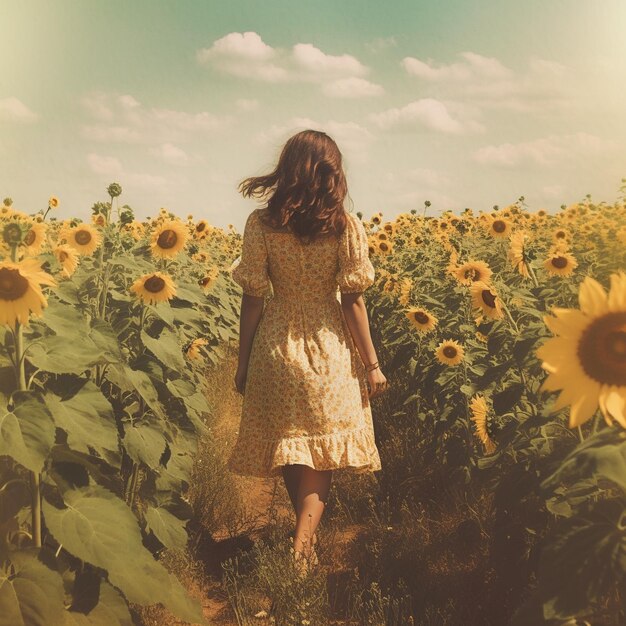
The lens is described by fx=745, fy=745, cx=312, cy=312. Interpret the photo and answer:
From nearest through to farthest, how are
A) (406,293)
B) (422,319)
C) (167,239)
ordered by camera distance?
(167,239) < (422,319) < (406,293)

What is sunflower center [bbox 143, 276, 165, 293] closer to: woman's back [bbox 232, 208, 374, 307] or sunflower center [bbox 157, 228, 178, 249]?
woman's back [bbox 232, 208, 374, 307]

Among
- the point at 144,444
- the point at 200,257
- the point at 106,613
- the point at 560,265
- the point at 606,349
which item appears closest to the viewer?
the point at 606,349

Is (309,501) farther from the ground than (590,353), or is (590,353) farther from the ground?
(590,353)

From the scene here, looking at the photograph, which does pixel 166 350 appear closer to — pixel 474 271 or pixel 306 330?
pixel 306 330

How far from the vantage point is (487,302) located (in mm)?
3072

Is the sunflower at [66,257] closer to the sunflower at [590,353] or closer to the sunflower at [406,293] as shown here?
the sunflower at [406,293]

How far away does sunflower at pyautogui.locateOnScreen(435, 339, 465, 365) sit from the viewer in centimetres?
395

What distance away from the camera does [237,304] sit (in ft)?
28.1

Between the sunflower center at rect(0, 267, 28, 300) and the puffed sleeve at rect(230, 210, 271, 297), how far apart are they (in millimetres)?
1355

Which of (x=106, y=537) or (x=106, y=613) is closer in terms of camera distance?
(x=106, y=537)

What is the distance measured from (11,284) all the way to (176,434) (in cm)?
129

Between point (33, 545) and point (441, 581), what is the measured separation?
5.42 ft

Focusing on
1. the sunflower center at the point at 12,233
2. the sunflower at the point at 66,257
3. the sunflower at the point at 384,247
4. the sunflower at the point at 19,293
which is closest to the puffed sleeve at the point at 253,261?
the sunflower at the point at 66,257

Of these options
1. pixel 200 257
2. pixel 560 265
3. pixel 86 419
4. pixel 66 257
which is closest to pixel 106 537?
pixel 86 419
